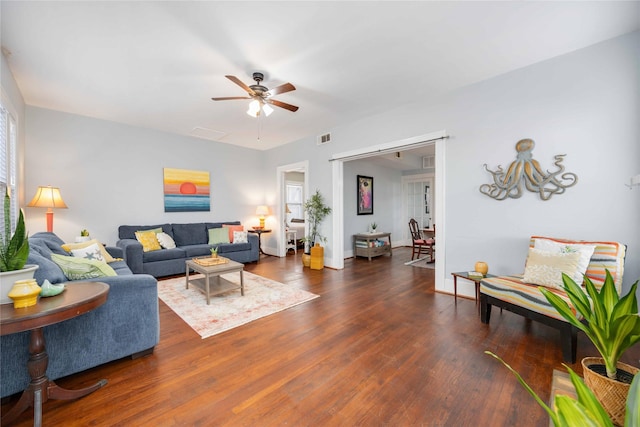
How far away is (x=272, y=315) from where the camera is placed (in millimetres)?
2963

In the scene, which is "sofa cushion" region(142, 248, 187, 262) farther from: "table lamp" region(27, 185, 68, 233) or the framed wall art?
the framed wall art

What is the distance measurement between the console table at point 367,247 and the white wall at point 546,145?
250 cm

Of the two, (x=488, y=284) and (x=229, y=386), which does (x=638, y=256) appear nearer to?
(x=488, y=284)

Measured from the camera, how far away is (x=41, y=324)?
1333 millimetres

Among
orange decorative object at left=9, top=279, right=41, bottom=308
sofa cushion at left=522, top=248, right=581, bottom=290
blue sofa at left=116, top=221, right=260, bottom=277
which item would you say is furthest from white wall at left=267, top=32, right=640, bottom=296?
orange decorative object at left=9, top=279, right=41, bottom=308

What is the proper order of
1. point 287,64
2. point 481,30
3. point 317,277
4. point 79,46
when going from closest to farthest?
point 481,30 < point 79,46 < point 287,64 < point 317,277

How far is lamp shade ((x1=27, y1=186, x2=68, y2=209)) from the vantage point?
3.77 meters

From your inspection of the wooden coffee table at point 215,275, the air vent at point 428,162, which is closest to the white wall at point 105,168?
the wooden coffee table at point 215,275

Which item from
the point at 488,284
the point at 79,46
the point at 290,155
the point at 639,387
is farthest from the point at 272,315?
the point at 290,155

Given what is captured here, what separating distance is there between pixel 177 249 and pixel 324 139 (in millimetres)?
3513

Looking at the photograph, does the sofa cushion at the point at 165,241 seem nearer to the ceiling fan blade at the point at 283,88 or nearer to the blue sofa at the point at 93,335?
the blue sofa at the point at 93,335

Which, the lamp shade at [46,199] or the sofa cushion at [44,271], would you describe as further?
the lamp shade at [46,199]

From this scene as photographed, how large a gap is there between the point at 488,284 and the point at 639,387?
7.53 ft

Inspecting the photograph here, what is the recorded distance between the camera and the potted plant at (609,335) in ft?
3.04
